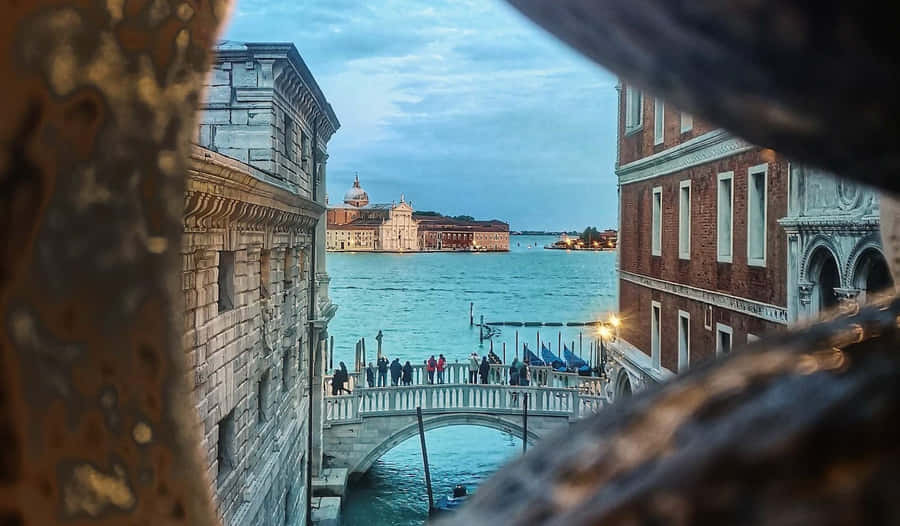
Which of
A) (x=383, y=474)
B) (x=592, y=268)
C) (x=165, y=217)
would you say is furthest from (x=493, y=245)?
(x=165, y=217)

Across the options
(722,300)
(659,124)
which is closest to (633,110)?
(659,124)

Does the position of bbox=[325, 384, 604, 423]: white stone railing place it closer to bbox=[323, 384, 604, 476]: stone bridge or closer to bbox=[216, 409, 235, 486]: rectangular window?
bbox=[323, 384, 604, 476]: stone bridge


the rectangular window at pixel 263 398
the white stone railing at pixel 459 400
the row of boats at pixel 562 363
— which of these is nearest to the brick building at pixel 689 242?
the white stone railing at pixel 459 400

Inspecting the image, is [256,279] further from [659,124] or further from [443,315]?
[443,315]

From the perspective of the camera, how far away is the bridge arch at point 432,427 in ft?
71.9

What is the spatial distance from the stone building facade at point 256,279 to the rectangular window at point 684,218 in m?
7.62

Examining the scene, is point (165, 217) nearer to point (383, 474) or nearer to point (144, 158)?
point (144, 158)

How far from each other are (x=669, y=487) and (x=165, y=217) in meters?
0.44

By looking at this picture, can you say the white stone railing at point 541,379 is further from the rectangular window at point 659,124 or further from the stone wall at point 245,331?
the rectangular window at point 659,124

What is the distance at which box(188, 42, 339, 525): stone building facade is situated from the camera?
28.2 ft

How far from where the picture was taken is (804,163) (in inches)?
19.1

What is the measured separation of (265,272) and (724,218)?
317 inches

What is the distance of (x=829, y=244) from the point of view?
884 cm

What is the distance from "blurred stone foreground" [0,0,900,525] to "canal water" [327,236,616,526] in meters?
0.17
